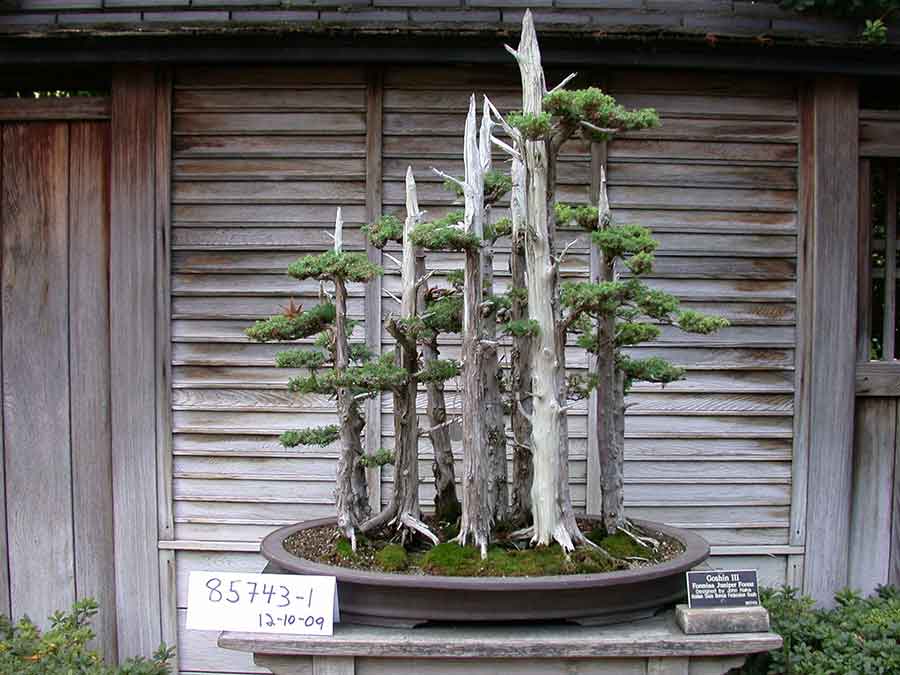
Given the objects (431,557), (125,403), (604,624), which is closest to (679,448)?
(604,624)

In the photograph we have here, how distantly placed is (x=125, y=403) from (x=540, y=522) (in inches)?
90.3

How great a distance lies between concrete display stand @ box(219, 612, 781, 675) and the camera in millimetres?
2379

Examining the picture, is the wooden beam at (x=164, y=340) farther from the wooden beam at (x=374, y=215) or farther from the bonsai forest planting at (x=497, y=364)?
the bonsai forest planting at (x=497, y=364)

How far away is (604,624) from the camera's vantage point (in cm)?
252

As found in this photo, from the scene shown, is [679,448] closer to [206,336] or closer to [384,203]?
[384,203]

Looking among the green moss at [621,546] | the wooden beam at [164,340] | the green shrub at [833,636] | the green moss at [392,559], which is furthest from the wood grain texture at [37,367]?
the green shrub at [833,636]

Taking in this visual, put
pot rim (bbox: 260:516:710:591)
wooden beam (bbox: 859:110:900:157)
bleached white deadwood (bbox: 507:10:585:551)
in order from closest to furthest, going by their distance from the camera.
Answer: pot rim (bbox: 260:516:710:591) < bleached white deadwood (bbox: 507:10:585:551) < wooden beam (bbox: 859:110:900:157)

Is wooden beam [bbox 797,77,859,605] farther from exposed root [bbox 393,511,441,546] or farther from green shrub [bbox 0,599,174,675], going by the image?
green shrub [bbox 0,599,174,675]

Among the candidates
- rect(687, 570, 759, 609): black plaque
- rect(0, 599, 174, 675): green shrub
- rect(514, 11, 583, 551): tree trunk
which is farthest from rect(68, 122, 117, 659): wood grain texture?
rect(687, 570, 759, 609): black plaque

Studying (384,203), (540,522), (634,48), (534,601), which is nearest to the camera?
(534,601)

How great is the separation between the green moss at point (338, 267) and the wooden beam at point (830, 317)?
2376mm

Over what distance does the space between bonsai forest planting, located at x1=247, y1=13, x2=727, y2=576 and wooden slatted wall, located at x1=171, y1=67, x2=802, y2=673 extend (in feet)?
3.54

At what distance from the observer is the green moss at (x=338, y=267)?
2621mm

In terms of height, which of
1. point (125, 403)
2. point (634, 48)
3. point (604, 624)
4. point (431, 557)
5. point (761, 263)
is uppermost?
point (634, 48)
